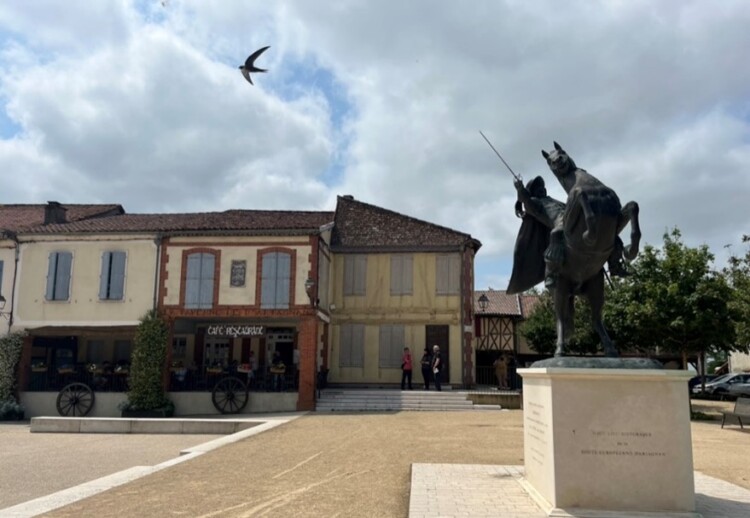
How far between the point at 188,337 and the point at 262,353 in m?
2.84

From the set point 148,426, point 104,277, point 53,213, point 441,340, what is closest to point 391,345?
point 441,340

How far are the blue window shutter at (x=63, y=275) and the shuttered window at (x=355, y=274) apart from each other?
9232mm

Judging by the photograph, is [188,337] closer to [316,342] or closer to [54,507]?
[316,342]

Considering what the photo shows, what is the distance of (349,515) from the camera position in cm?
581

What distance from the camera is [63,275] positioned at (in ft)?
68.4

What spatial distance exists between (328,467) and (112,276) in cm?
1448

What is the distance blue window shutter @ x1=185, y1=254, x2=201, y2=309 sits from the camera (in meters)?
20.2

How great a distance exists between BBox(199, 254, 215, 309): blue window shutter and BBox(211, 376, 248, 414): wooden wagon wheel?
247cm

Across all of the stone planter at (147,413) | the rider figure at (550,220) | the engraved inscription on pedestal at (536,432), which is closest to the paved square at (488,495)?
the engraved inscription on pedestal at (536,432)

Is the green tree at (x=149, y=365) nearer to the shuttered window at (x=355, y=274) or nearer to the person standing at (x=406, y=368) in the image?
the shuttered window at (x=355, y=274)

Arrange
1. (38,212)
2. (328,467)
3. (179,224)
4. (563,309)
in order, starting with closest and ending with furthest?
(563,309) → (328,467) → (179,224) → (38,212)

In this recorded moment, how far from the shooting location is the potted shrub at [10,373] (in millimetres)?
19656

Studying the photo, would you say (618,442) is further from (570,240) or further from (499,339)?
(499,339)

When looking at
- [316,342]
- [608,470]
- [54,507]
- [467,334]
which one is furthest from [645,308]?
[54,507]
